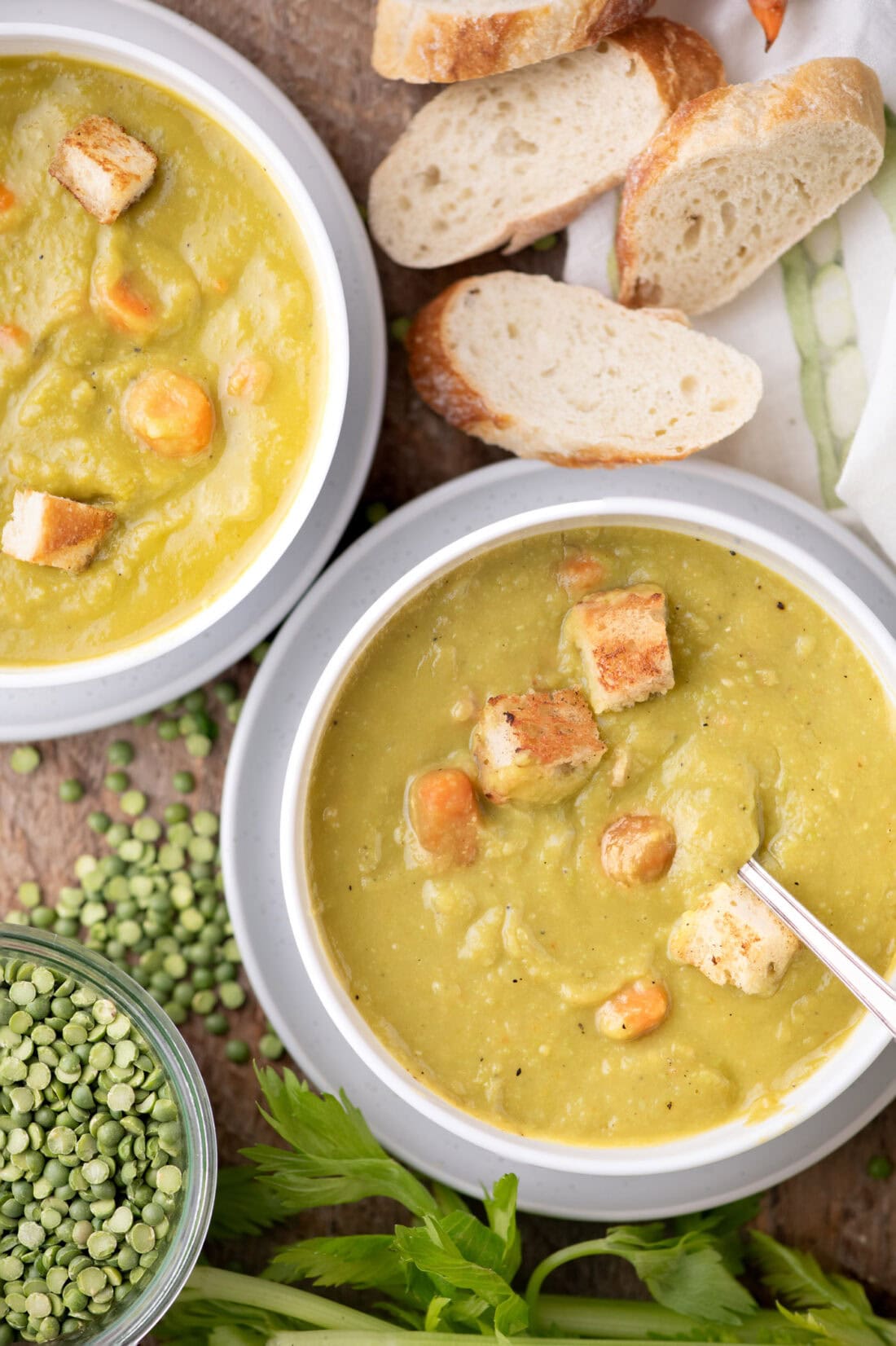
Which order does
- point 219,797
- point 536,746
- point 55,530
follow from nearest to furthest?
point 536,746 → point 55,530 → point 219,797

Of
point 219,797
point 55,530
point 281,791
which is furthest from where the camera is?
point 219,797

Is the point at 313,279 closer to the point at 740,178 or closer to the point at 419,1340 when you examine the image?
the point at 740,178

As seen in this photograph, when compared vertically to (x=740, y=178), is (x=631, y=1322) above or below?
below

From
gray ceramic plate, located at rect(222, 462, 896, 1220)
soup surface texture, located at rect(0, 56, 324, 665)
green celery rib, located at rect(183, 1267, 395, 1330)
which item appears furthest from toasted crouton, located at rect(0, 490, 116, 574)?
green celery rib, located at rect(183, 1267, 395, 1330)

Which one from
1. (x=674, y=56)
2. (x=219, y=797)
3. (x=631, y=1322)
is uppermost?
(x=674, y=56)

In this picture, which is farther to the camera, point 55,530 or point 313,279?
point 313,279

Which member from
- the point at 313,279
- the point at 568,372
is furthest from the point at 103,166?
the point at 568,372

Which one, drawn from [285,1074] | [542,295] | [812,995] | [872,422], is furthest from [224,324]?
[812,995]
